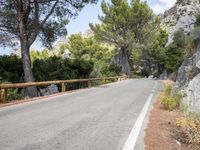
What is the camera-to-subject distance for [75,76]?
28016mm

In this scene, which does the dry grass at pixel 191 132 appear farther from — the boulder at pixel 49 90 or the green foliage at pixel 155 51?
the green foliage at pixel 155 51

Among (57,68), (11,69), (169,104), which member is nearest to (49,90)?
(11,69)

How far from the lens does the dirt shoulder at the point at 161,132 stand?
21.9ft

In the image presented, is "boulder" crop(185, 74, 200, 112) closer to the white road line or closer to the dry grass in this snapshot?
the dry grass

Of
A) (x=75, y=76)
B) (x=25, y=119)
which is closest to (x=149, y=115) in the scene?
(x=25, y=119)

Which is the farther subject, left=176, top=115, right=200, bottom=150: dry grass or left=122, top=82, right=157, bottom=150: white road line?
left=176, top=115, right=200, bottom=150: dry grass

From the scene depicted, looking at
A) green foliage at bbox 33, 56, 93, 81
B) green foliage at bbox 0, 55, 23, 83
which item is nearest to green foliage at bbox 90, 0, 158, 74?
green foliage at bbox 33, 56, 93, 81

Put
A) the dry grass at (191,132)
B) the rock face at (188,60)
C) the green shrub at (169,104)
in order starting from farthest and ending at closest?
the green shrub at (169,104) < the rock face at (188,60) < the dry grass at (191,132)

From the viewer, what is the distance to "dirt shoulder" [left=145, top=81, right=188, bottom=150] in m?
6.69

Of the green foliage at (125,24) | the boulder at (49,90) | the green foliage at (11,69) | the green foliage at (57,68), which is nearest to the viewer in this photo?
the green foliage at (11,69)

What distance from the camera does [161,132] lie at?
811 cm

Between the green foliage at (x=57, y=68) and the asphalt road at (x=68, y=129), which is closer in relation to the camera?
the asphalt road at (x=68, y=129)

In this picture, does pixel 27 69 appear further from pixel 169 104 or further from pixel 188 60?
pixel 169 104

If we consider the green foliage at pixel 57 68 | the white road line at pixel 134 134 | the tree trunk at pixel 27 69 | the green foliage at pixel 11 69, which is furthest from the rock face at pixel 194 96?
the green foliage at pixel 57 68
